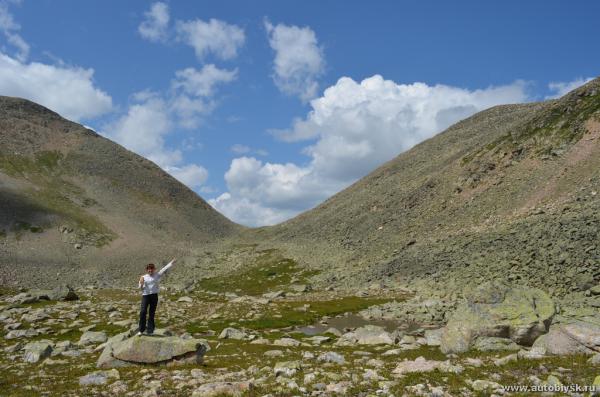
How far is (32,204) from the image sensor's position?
420ft

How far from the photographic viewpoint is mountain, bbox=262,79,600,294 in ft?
175

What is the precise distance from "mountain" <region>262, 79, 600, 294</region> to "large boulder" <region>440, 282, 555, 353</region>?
2125cm

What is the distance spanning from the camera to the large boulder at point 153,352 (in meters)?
20.4

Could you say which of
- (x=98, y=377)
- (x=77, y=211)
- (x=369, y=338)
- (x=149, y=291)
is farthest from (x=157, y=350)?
(x=77, y=211)

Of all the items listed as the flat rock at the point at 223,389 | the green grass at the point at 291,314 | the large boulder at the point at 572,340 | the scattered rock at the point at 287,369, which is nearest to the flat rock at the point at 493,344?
the large boulder at the point at 572,340

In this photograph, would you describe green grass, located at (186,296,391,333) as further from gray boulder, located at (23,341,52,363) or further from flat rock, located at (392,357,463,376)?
flat rock, located at (392,357,463,376)

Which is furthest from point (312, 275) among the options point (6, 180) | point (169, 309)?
point (6, 180)

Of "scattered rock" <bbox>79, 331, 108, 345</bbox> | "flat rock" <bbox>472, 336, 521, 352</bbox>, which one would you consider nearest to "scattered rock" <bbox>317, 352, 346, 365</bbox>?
"flat rock" <bbox>472, 336, 521, 352</bbox>

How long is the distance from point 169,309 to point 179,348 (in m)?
31.2

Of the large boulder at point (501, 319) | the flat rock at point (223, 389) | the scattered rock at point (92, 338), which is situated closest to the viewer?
the flat rock at point (223, 389)

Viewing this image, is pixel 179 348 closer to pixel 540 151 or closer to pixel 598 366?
pixel 598 366

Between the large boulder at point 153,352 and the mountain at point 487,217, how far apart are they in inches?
1633

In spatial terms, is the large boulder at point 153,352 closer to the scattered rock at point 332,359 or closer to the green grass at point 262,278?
the scattered rock at point 332,359

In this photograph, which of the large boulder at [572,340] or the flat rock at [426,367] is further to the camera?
the large boulder at [572,340]
